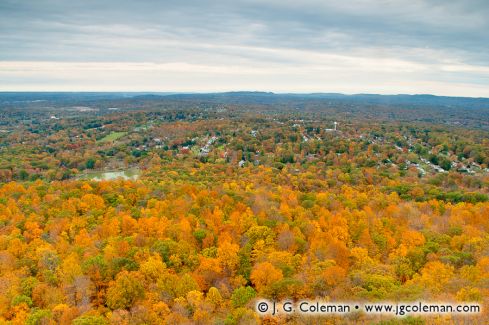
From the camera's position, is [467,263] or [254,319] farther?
[467,263]

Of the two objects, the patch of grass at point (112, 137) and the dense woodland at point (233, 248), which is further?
the patch of grass at point (112, 137)

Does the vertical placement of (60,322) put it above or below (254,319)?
below

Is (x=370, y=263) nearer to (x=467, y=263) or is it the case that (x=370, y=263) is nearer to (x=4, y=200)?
(x=467, y=263)

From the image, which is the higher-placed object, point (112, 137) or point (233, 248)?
point (112, 137)

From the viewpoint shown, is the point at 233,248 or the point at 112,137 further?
the point at 112,137

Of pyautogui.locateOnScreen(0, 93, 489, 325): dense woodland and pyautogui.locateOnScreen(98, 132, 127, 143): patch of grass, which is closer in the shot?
pyautogui.locateOnScreen(0, 93, 489, 325): dense woodland

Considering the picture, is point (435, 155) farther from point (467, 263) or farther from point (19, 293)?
point (19, 293)

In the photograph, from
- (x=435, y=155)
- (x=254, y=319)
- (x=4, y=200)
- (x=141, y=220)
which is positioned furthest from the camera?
(x=435, y=155)

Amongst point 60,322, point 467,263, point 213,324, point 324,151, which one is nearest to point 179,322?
point 213,324

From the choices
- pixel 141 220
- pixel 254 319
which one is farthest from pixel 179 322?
pixel 141 220

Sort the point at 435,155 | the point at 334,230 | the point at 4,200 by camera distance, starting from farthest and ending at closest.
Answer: the point at 435,155, the point at 4,200, the point at 334,230
